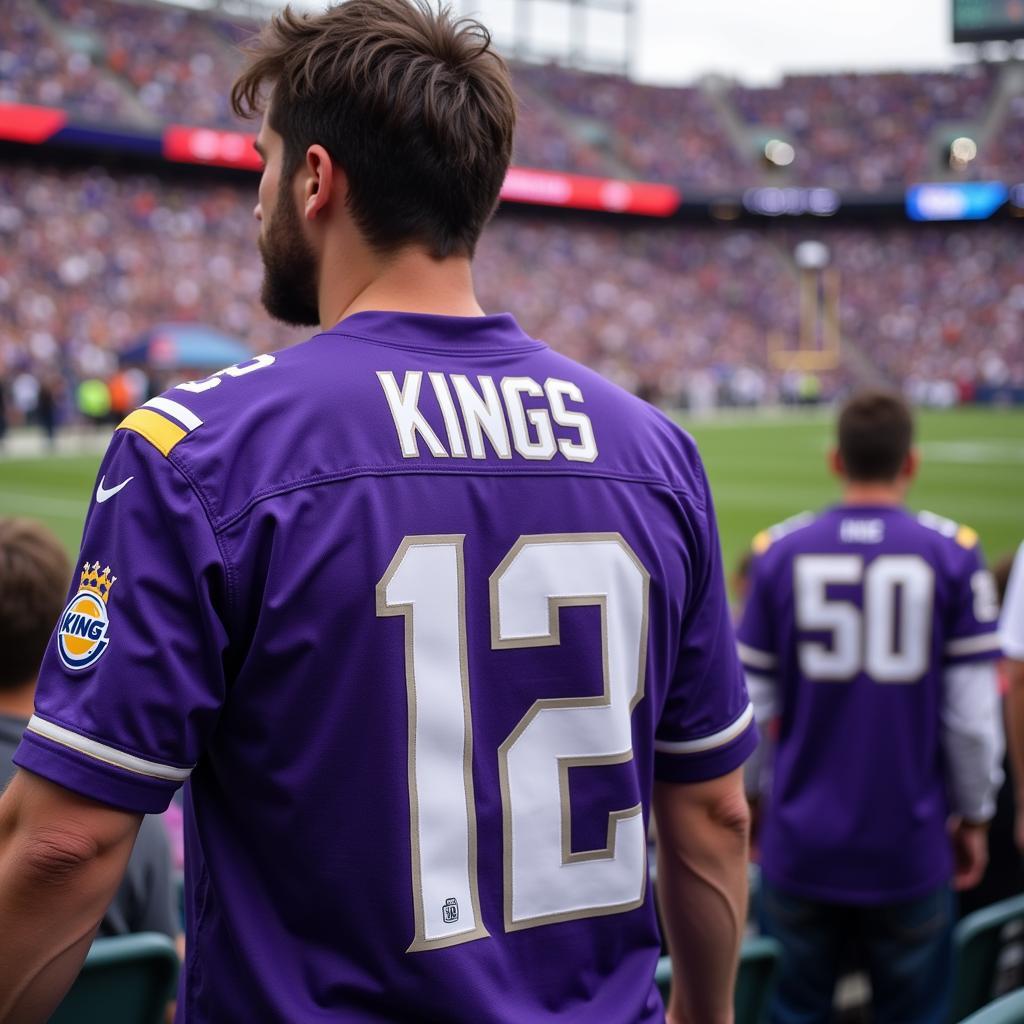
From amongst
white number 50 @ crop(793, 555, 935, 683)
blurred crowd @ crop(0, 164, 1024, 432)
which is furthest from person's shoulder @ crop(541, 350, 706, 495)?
blurred crowd @ crop(0, 164, 1024, 432)

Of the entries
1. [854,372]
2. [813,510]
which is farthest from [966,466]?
[854,372]

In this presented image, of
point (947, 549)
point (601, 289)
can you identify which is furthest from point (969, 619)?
point (601, 289)

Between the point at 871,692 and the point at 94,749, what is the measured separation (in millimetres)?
2327

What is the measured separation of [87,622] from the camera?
1.34 metres

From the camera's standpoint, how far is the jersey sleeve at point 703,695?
1733 millimetres

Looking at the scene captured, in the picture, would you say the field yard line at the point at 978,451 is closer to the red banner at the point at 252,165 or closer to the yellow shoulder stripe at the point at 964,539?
the red banner at the point at 252,165

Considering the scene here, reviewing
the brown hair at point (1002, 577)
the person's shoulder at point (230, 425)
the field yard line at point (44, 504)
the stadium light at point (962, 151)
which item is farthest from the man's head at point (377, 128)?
the stadium light at point (962, 151)

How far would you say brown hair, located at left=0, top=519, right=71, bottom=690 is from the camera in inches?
91.2

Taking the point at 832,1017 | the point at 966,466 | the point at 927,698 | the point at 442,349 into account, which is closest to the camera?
the point at 442,349

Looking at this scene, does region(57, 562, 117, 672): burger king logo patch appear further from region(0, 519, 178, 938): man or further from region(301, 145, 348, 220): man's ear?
region(0, 519, 178, 938): man

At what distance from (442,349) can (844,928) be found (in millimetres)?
2382

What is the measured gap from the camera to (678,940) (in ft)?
5.90

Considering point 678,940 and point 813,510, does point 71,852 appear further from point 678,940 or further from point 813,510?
point 813,510

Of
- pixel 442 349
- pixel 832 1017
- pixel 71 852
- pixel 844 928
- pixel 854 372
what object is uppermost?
pixel 442 349
